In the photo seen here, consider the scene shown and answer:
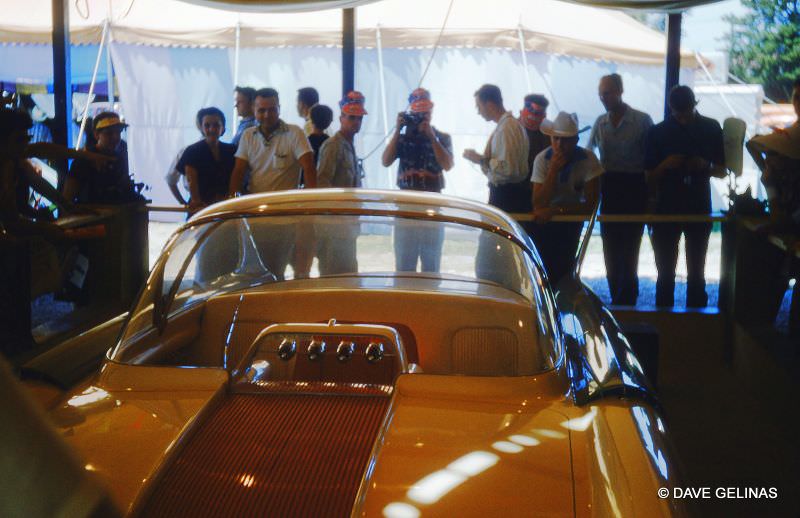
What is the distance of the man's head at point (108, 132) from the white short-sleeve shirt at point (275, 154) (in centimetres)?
112

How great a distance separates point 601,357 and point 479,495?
1.26 meters

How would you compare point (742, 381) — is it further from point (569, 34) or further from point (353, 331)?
point (569, 34)

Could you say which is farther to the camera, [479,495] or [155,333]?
[155,333]

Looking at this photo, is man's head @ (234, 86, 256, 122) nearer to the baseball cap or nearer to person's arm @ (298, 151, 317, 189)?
the baseball cap

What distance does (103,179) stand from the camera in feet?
24.5

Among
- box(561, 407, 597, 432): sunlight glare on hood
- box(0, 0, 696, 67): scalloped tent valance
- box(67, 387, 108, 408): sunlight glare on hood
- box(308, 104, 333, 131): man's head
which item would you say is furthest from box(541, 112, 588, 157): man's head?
box(0, 0, 696, 67): scalloped tent valance

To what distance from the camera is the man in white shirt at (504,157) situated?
711cm

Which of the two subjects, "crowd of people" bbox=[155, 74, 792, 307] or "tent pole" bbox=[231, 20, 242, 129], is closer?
"crowd of people" bbox=[155, 74, 792, 307]

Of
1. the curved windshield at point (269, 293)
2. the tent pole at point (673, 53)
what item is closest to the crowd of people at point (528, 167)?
the tent pole at point (673, 53)

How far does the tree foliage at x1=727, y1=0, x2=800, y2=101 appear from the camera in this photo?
9.26 m

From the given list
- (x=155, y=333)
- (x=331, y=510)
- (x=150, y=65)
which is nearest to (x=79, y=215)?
(x=155, y=333)

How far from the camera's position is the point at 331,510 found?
7.55 ft

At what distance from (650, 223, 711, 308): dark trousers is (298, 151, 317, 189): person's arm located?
264 centimetres

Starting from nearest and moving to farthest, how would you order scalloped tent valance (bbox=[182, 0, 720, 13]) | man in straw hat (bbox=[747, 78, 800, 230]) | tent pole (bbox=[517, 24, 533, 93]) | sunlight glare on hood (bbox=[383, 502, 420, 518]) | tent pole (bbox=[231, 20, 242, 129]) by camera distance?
sunlight glare on hood (bbox=[383, 502, 420, 518]), man in straw hat (bbox=[747, 78, 800, 230]), scalloped tent valance (bbox=[182, 0, 720, 13]), tent pole (bbox=[517, 24, 533, 93]), tent pole (bbox=[231, 20, 242, 129])
